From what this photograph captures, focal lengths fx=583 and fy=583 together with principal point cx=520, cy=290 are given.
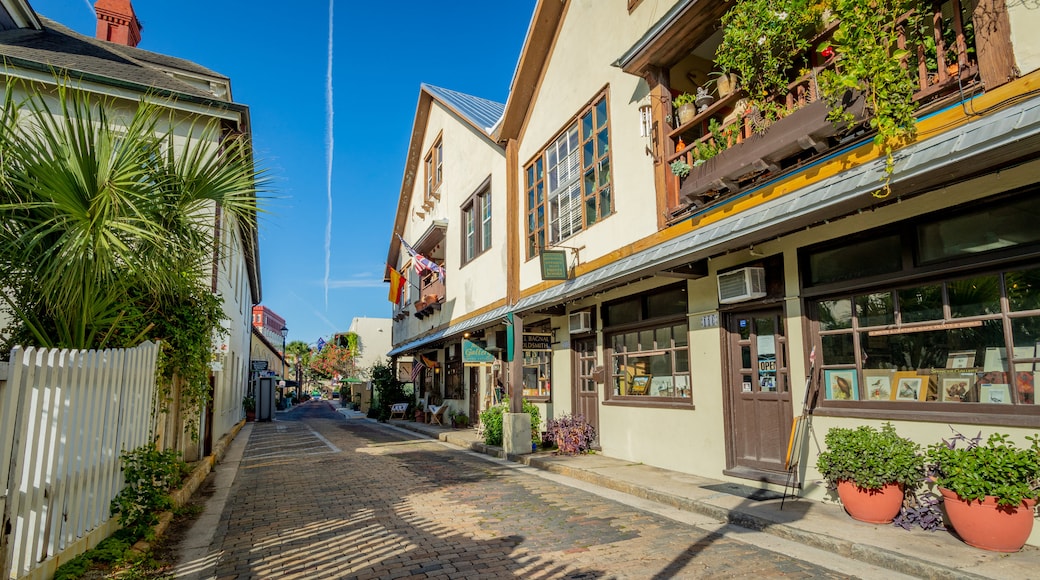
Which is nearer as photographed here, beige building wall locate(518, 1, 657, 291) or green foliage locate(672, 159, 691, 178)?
green foliage locate(672, 159, 691, 178)

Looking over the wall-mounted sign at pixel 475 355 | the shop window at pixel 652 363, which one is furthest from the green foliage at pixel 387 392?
the shop window at pixel 652 363

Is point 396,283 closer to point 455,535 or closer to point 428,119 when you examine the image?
point 428,119

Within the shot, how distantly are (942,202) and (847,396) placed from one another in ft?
7.49

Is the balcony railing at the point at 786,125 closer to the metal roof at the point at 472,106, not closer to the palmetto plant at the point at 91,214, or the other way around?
the palmetto plant at the point at 91,214

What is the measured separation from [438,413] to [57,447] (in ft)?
56.7

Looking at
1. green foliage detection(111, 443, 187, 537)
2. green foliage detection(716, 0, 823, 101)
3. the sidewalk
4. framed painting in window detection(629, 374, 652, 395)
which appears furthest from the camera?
framed painting in window detection(629, 374, 652, 395)

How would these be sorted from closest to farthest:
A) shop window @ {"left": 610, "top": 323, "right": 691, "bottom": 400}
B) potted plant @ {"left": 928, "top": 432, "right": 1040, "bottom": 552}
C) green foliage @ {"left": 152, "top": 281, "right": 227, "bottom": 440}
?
potted plant @ {"left": 928, "top": 432, "right": 1040, "bottom": 552} < green foliage @ {"left": 152, "top": 281, "right": 227, "bottom": 440} < shop window @ {"left": 610, "top": 323, "right": 691, "bottom": 400}

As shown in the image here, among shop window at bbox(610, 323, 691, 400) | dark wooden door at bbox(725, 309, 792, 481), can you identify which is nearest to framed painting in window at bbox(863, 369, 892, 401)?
dark wooden door at bbox(725, 309, 792, 481)

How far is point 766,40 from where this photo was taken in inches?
262

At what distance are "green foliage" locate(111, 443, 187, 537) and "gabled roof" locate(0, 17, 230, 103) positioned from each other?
7032mm

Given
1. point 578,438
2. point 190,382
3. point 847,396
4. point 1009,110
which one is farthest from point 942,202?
point 190,382

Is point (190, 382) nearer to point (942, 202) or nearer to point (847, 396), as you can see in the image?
point (847, 396)

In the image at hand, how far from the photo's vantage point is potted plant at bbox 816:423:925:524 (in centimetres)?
544

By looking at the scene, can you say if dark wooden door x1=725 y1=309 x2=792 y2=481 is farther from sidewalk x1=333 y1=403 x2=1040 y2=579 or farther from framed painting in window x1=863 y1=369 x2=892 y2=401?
framed painting in window x1=863 y1=369 x2=892 y2=401
